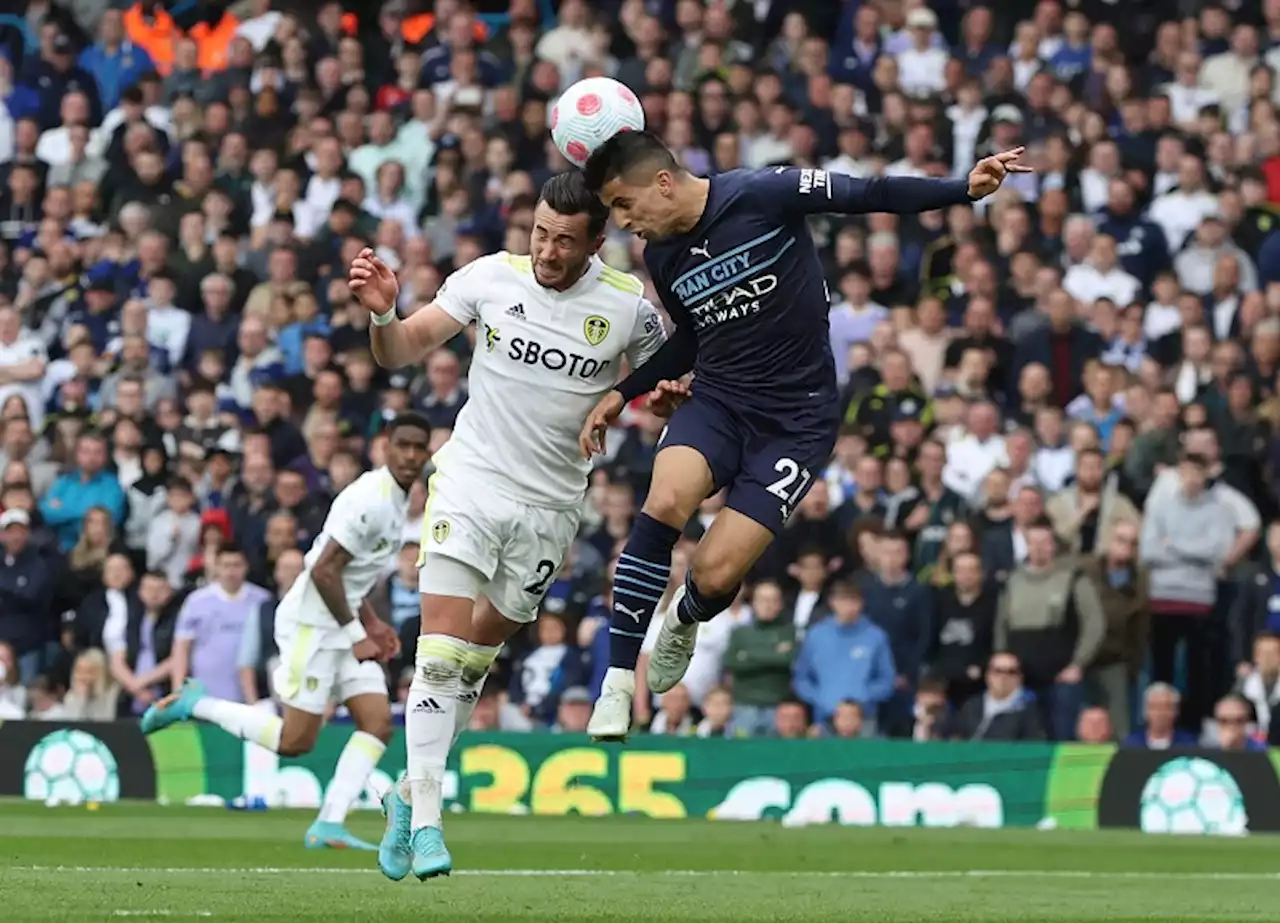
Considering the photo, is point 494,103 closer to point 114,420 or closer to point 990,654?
point 114,420

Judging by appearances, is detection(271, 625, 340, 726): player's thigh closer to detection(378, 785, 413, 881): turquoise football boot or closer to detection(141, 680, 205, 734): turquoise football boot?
detection(141, 680, 205, 734): turquoise football boot

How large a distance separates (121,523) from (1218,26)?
37.5ft

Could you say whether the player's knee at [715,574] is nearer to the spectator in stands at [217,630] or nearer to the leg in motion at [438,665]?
the leg in motion at [438,665]

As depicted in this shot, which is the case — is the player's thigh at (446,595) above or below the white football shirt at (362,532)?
below

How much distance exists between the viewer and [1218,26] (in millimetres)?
26312

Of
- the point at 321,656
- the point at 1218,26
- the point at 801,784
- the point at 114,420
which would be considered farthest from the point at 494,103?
the point at 321,656

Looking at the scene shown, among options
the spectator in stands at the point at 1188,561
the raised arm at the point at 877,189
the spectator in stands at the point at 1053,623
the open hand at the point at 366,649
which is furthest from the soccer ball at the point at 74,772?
the raised arm at the point at 877,189

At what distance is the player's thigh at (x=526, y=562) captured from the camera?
12.7m

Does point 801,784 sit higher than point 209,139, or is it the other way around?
point 209,139

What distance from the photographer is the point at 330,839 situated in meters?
17.0

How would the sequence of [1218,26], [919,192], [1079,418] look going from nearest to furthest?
[919,192] → [1079,418] → [1218,26]

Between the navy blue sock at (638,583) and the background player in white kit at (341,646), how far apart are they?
405 centimetres

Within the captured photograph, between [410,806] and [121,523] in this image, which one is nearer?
[410,806]

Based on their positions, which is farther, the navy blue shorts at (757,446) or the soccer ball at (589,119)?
the navy blue shorts at (757,446)
